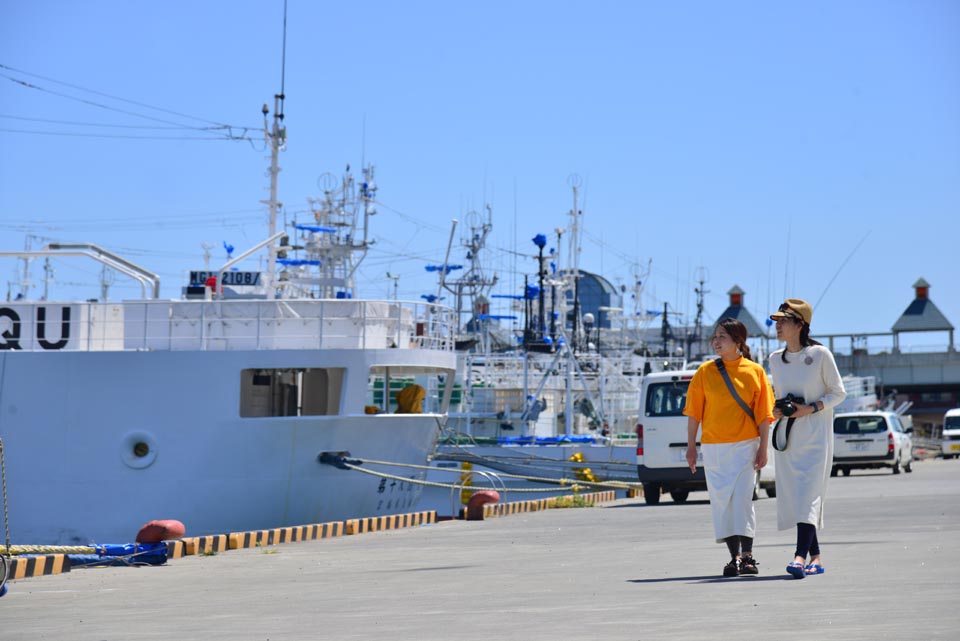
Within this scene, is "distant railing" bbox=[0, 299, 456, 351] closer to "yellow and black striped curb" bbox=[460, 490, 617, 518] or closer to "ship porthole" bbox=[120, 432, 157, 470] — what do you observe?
"ship porthole" bbox=[120, 432, 157, 470]

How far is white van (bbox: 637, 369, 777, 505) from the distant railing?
446cm

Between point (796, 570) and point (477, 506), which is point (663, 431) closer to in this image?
point (477, 506)

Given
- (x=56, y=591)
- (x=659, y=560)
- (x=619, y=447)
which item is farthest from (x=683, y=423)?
(x=619, y=447)

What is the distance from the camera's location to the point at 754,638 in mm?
4473

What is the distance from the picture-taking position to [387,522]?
15.7 m

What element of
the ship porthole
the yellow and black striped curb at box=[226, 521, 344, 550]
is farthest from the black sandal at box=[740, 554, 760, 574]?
the ship porthole

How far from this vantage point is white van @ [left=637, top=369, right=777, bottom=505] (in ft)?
63.7

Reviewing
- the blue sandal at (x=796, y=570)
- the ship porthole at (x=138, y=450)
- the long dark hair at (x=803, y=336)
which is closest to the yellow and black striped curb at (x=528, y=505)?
the ship porthole at (x=138, y=450)

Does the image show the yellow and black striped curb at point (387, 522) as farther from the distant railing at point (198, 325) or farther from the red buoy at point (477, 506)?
the distant railing at point (198, 325)

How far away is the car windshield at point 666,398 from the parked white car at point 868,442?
39.2 ft

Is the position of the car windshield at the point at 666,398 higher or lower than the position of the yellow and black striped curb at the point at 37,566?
higher

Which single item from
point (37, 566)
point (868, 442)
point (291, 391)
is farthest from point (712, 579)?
point (868, 442)

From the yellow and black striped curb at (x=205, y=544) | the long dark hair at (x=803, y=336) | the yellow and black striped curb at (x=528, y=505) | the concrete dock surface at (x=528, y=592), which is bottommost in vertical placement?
the yellow and black striped curb at (x=528, y=505)

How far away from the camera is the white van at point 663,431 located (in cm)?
1942
